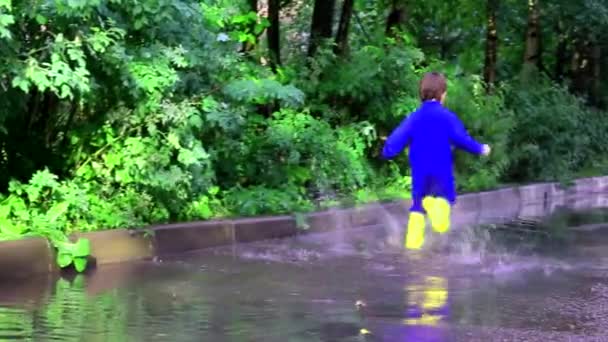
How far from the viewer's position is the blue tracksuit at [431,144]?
28.3 feet

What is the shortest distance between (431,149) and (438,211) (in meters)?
0.52

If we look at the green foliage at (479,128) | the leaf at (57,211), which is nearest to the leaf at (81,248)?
the leaf at (57,211)

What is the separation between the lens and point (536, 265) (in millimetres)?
9617

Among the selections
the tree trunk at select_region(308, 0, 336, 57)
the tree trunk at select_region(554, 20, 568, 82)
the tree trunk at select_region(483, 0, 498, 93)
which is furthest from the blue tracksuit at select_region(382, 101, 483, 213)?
the tree trunk at select_region(554, 20, 568, 82)

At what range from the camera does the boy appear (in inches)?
339

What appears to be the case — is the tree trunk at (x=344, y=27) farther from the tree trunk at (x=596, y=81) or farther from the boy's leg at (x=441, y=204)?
the tree trunk at (x=596, y=81)

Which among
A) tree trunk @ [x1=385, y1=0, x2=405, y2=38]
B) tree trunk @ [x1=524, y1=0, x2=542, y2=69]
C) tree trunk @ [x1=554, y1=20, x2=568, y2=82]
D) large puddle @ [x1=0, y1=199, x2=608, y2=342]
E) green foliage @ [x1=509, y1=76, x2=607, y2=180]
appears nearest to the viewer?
large puddle @ [x1=0, y1=199, x2=608, y2=342]

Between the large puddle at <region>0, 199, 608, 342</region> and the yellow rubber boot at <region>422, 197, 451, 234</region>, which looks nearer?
the large puddle at <region>0, 199, 608, 342</region>

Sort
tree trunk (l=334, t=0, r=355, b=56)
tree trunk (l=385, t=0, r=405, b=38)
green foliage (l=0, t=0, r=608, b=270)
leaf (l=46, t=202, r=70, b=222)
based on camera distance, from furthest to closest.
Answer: tree trunk (l=385, t=0, r=405, b=38) → tree trunk (l=334, t=0, r=355, b=56) → leaf (l=46, t=202, r=70, b=222) → green foliage (l=0, t=0, r=608, b=270)

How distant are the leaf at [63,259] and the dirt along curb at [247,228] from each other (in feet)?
0.18

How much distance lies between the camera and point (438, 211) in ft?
28.3

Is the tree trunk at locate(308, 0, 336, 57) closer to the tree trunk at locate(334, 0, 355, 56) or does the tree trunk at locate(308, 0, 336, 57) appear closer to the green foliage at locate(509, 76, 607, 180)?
the tree trunk at locate(334, 0, 355, 56)

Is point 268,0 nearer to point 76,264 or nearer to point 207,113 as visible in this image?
point 207,113

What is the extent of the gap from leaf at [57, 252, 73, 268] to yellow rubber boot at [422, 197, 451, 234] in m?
3.04
